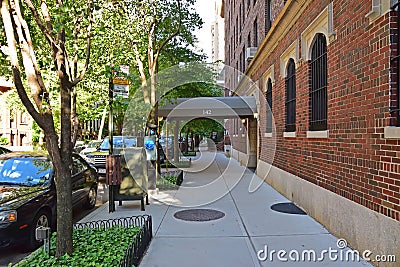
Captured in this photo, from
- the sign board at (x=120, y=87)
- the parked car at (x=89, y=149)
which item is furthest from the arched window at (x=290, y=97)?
the parked car at (x=89, y=149)

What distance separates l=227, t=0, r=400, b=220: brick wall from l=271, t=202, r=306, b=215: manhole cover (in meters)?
0.78

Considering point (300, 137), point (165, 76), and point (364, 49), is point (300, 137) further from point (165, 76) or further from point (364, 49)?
point (165, 76)

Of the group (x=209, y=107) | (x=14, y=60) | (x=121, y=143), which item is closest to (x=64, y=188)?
(x=14, y=60)

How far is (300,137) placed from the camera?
8617 millimetres

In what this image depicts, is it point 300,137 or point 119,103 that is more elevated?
point 119,103

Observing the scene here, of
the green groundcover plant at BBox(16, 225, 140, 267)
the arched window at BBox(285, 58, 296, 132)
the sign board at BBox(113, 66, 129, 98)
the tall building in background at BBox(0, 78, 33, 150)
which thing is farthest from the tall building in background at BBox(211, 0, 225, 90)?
the green groundcover plant at BBox(16, 225, 140, 267)

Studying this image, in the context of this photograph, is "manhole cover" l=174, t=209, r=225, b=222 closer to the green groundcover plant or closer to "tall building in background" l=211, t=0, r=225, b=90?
the green groundcover plant

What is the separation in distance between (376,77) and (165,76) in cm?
1049

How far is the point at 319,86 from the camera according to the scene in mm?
7488

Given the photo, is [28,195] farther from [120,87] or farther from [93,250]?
[120,87]

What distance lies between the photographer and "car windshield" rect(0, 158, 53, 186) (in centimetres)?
662

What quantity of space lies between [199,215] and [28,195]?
3533 millimetres

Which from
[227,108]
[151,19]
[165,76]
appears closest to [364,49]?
[151,19]

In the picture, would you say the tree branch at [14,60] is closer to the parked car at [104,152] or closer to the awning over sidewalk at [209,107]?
the parked car at [104,152]
